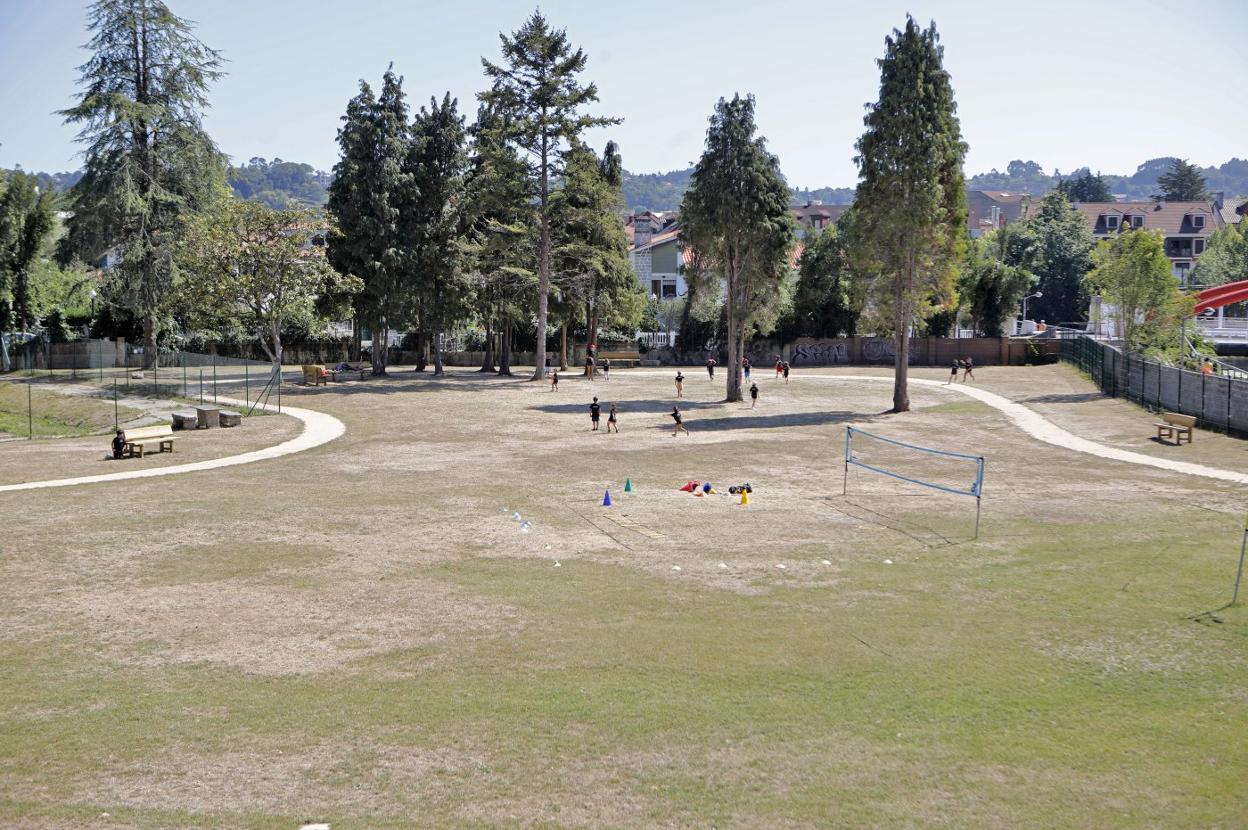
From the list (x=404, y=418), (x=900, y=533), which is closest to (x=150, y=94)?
(x=404, y=418)

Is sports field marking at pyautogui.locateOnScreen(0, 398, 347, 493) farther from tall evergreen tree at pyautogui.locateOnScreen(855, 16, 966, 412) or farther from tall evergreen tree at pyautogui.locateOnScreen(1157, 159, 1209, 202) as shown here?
tall evergreen tree at pyautogui.locateOnScreen(1157, 159, 1209, 202)

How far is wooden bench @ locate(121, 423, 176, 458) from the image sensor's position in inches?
1282

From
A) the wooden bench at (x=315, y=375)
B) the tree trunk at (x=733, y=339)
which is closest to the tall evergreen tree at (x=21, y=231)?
the wooden bench at (x=315, y=375)

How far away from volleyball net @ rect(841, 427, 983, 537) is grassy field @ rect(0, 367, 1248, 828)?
1.14 meters

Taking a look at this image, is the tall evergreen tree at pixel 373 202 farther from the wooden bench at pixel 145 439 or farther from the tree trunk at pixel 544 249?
the wooden bench at pixel 145 439

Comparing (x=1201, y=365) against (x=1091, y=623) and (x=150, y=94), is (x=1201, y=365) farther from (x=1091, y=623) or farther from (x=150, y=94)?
(x=150, y=94)

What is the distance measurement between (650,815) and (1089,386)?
51.4 meters

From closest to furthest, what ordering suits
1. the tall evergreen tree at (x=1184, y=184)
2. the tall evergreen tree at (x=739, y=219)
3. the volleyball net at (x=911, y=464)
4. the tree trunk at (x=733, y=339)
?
the volleyball net at (x=911, y=464) → the tall evergreen tree at (x=739, y=219) → the tree trunk at (x=733, y=339) → the tall evergreen tree at (x=1184, y=184)

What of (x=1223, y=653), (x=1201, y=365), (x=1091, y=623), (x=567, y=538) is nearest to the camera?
(x=1223, y=653)

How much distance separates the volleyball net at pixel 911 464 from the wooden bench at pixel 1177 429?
26.5ft

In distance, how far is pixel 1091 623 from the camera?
15562 mm

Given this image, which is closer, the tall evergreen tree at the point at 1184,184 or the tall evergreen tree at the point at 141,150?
the tall evergreen tree at the point at 141,150

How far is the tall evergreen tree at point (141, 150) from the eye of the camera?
5616 cm

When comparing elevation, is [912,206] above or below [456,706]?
above
